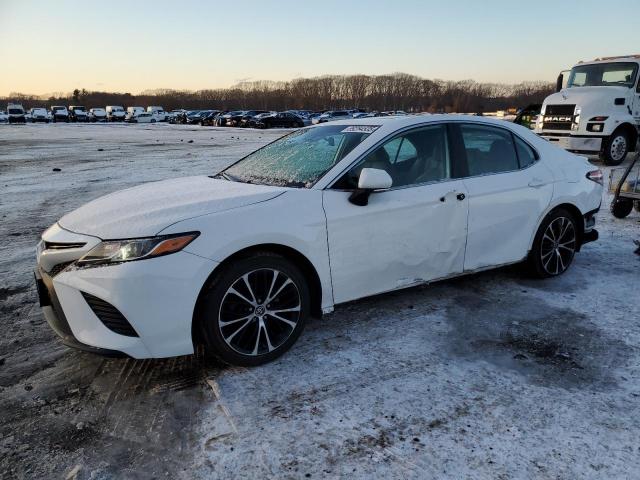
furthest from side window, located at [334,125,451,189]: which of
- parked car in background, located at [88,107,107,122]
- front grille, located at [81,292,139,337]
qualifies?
parked car in background, located at [88,107,107,122]

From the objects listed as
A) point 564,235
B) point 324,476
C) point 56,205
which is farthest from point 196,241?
point 56,205

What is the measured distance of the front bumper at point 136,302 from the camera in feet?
9.01

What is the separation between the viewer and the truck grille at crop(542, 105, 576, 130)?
13.5 metres

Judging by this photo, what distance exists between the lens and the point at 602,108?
12734mm

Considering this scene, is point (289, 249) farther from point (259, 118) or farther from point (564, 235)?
point (259, 118)

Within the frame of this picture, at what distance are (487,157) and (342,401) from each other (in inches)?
98.3

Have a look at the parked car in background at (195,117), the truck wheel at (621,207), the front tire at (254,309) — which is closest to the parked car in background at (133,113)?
the parked car in background at (195,117)

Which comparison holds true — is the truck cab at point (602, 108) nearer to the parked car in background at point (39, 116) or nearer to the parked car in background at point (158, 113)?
the parked car in background at point (158, 113)

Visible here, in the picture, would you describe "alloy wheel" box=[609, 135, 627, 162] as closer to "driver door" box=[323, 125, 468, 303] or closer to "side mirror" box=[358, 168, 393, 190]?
"driver door" box=[323, 125, 468, 303]

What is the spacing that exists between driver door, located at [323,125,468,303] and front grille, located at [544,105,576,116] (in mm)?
11385

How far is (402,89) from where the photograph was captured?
164 meters

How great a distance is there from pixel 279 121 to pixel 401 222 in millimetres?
40474

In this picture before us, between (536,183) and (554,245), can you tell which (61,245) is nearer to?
(536,183)

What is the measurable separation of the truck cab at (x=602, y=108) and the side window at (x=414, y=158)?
1101cm
